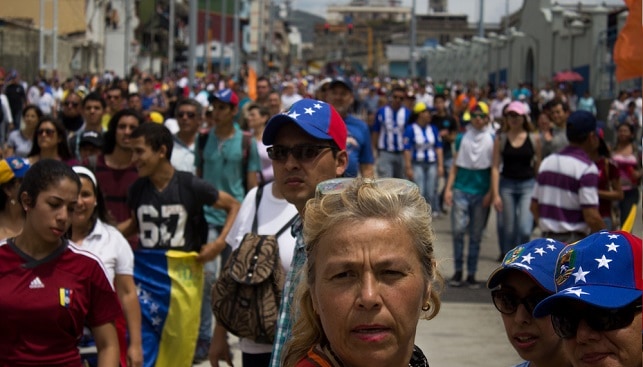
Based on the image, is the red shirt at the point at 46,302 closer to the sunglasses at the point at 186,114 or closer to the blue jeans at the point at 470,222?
the sunglasses at the point at 186,114

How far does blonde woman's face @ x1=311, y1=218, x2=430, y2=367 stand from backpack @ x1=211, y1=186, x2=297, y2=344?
2.34 m

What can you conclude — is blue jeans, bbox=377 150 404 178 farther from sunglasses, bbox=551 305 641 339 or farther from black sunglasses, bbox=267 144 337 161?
sunglasses, bbox=551 305 641 339

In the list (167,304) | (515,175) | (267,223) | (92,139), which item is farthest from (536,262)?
(515,175)

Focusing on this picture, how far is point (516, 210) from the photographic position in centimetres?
1222

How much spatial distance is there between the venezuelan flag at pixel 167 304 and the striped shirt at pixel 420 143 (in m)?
9.05

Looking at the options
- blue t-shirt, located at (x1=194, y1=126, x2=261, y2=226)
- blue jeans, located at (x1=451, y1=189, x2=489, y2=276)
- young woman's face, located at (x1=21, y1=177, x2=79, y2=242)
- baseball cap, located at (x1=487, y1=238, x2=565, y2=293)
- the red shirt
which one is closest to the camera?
baseball cap, located at (x1=487, y1=238, x2=565, y2=293)

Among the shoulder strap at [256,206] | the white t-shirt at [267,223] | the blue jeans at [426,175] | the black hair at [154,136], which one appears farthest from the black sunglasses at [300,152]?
the blue jeans at [426,175]

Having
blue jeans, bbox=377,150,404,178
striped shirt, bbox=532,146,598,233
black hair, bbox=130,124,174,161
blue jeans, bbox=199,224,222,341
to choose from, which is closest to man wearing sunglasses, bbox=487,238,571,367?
black hair, bbox=130,124,174,161

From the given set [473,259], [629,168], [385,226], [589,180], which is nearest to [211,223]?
[589,180]

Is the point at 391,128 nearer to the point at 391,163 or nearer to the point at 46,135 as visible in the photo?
the point at 391,163

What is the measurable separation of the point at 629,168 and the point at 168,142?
6767 millimetres

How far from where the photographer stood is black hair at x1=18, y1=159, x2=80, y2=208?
5.39m

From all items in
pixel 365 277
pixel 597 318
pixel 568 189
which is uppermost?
pixel 365 277

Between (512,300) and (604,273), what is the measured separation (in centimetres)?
82
